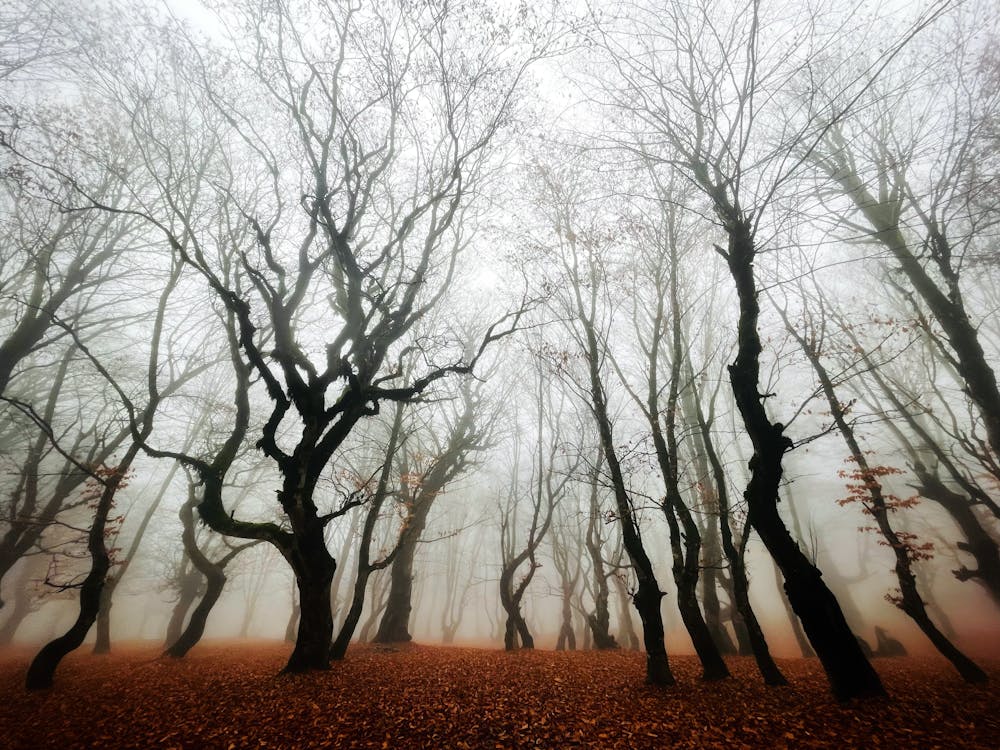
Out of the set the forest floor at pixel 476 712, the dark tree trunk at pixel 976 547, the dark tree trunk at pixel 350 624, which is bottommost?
the forest floor at pixel 476 712

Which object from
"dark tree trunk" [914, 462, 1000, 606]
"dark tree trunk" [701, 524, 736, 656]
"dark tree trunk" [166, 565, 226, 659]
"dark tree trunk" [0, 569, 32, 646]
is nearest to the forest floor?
"dark tree trunk" [166, 565, 226, 659]

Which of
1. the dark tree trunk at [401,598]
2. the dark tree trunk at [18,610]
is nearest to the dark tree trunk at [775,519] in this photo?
the dark tree trunk at [401,598]

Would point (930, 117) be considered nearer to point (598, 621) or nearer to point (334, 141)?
point (334, 141)

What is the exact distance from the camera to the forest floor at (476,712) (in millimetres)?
4137

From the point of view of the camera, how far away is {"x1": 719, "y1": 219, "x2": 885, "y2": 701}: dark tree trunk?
184 inches

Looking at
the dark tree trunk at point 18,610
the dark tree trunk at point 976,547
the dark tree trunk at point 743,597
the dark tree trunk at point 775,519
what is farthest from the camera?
the dark tree trunk at point 18,610

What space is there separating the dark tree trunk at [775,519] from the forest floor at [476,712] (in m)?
0.37

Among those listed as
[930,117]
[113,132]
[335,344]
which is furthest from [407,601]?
[930,117]

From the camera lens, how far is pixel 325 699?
17.5ft

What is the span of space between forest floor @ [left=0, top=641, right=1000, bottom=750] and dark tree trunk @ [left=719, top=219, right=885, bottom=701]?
0.37 meters

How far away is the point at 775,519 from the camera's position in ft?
17.2

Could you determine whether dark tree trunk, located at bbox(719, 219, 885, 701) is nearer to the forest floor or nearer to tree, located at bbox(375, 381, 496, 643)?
the forest floor

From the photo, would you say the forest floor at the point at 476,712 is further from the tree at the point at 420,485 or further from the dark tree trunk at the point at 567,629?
the dark tree trunk at the point at 567,629

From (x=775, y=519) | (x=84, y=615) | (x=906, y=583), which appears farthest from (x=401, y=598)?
(x=906, y=583)
